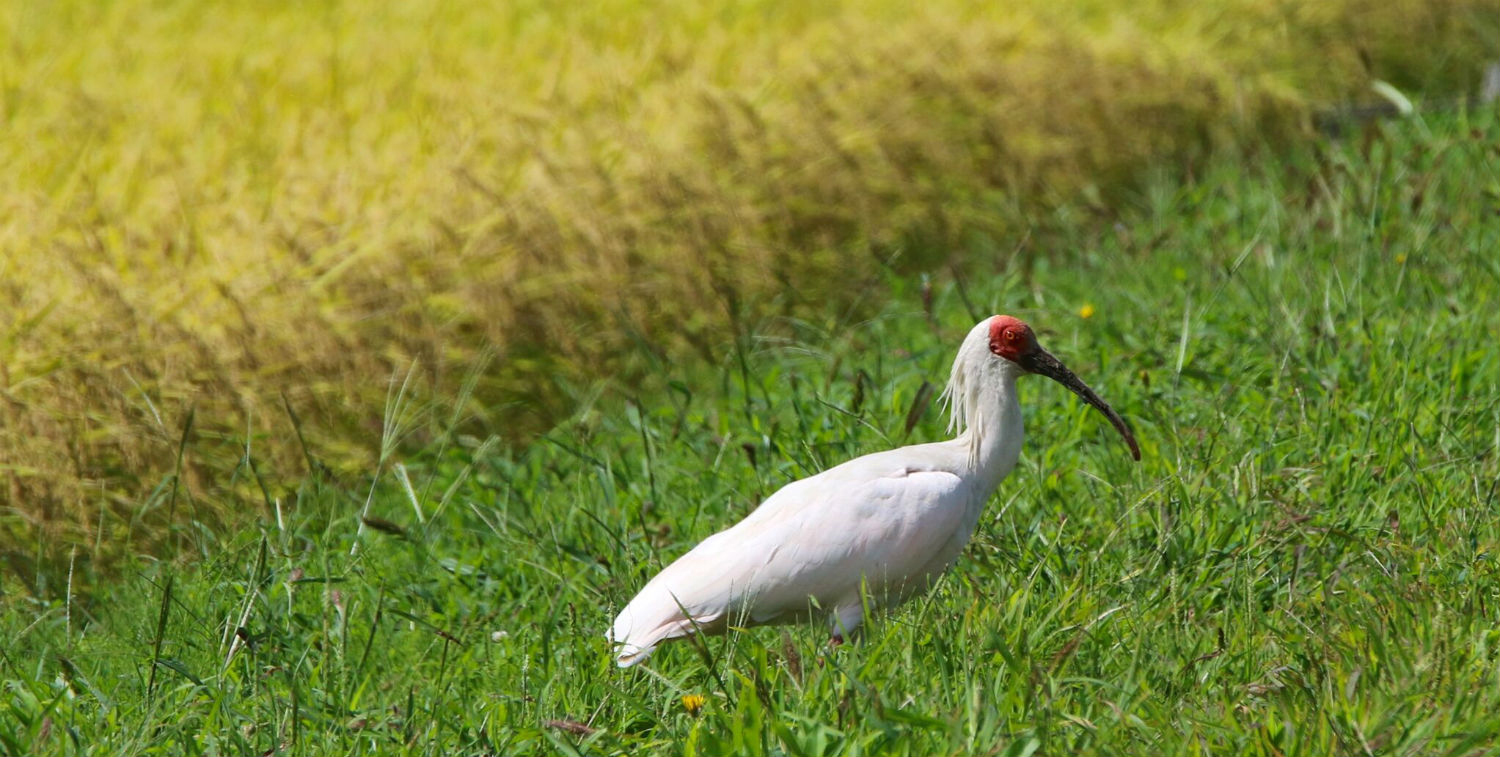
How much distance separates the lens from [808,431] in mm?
4938

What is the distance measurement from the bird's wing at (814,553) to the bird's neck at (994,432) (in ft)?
0.47

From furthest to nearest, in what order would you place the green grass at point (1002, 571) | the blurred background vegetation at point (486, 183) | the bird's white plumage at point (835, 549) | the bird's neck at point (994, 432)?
the blurred background vegetation at point (486, 183), the bird's neck at point (994, 432), the bird's white plumage at point (835, 549), the green grass at point (1002, 571)

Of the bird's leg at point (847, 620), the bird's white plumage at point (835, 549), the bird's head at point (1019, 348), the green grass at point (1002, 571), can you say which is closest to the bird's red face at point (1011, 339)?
the bird's head at point (1019, 348)

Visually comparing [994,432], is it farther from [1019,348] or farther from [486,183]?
[486,183]

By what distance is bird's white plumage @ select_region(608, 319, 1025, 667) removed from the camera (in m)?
3.63

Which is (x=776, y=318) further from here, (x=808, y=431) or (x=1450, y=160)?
(x=1450, y=160)

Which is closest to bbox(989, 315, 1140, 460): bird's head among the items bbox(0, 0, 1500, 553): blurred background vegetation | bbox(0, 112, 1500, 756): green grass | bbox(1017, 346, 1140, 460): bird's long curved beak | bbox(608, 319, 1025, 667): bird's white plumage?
bbox(1017, 346, 1140, 460): bird's long curved beak

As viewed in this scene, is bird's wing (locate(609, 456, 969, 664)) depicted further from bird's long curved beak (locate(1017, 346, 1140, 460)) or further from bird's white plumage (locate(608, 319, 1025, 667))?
bird's long curved beak (locate(1017, 346, 1140, 460))

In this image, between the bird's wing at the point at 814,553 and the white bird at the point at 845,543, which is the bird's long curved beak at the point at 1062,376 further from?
the bird's wing at the point at 814,553

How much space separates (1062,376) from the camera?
404cm

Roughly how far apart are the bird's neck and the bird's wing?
0.14 m

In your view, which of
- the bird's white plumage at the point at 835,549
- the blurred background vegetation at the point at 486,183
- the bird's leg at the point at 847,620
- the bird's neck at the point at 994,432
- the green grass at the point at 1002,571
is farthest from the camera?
the blurred background vegetation at the point at 486,183

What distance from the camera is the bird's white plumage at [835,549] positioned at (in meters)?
3.63

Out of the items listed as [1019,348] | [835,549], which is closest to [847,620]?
[835,549]
